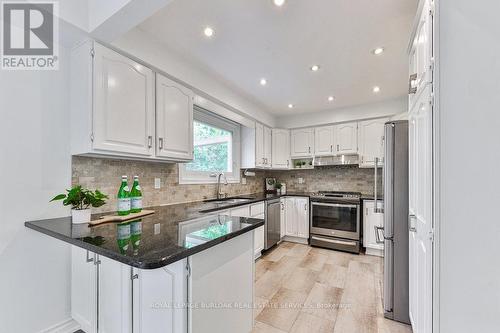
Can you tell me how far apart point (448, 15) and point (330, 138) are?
327cm

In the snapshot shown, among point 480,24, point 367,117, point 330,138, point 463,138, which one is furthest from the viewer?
point 330,138

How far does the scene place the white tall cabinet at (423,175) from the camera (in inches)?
38.6

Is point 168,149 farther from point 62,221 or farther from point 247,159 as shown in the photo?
point 247,159

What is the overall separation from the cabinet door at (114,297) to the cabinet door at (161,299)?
52mm

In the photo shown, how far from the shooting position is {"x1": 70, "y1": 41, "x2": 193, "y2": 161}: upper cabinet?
153 centimetres

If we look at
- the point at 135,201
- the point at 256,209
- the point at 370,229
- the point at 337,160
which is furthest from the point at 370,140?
the point at 135,201

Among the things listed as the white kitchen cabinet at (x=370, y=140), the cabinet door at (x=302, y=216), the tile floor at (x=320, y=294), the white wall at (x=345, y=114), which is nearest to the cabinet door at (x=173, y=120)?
the tile floor at (x=320, y=294)

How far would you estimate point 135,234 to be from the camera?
118cm

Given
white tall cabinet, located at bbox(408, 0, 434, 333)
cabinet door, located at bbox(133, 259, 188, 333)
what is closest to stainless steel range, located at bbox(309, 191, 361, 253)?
white tall cabinet, located at bbox(408, 0, 434, 333)

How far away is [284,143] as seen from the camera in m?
4.32

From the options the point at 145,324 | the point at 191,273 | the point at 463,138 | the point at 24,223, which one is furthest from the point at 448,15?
the point at 24,223

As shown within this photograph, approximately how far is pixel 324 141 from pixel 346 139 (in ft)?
1.27

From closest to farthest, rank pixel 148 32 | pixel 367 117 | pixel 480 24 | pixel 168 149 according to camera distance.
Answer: pixel 480 24, pixel 148 32, pixel 168 149, pixel 367 117

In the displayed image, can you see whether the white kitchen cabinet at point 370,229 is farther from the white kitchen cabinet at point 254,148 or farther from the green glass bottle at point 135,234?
the green glass bottle at point 135,234
